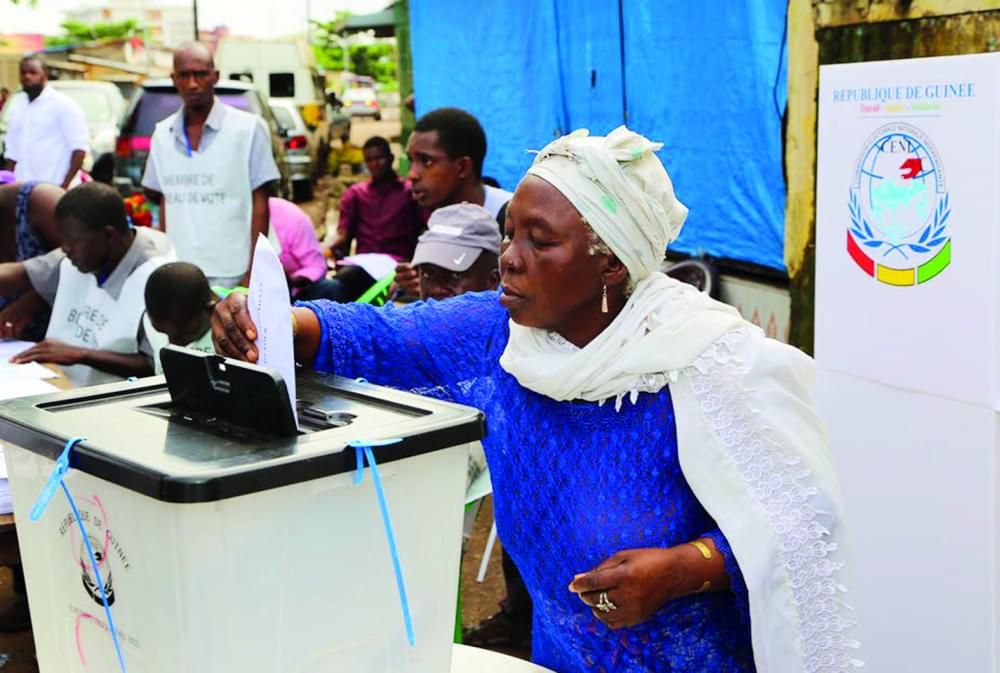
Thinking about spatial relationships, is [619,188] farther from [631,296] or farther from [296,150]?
[296,150]

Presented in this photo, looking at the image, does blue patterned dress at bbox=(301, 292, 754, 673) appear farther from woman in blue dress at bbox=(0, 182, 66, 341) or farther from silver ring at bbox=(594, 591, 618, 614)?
woman in blue dress at bbox=(0, 182, 66, 341)

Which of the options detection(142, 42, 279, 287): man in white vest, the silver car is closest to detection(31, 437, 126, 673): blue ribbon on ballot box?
detection(142, 42, 279, 287): man in white vest

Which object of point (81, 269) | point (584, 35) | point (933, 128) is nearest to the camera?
point (933, 128)

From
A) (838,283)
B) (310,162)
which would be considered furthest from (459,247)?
(310,162)

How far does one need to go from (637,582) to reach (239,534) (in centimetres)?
65

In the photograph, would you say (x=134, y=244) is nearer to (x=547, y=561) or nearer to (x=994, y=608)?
(x=547, y=561)

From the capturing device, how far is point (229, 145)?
212 inches

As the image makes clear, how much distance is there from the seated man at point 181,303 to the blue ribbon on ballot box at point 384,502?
87.5 inches

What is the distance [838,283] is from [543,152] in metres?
1.25

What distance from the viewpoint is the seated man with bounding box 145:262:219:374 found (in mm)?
3508

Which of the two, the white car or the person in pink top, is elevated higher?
the white car

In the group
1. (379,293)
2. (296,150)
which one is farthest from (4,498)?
(296,150)

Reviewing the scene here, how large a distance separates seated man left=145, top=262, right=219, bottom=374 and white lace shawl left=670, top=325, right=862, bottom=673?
6.67 ft

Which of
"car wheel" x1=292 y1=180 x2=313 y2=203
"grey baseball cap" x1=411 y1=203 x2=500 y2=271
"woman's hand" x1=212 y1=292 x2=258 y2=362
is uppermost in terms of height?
"woman's hand" x1=212 y1=292 x2=258 y2=362
